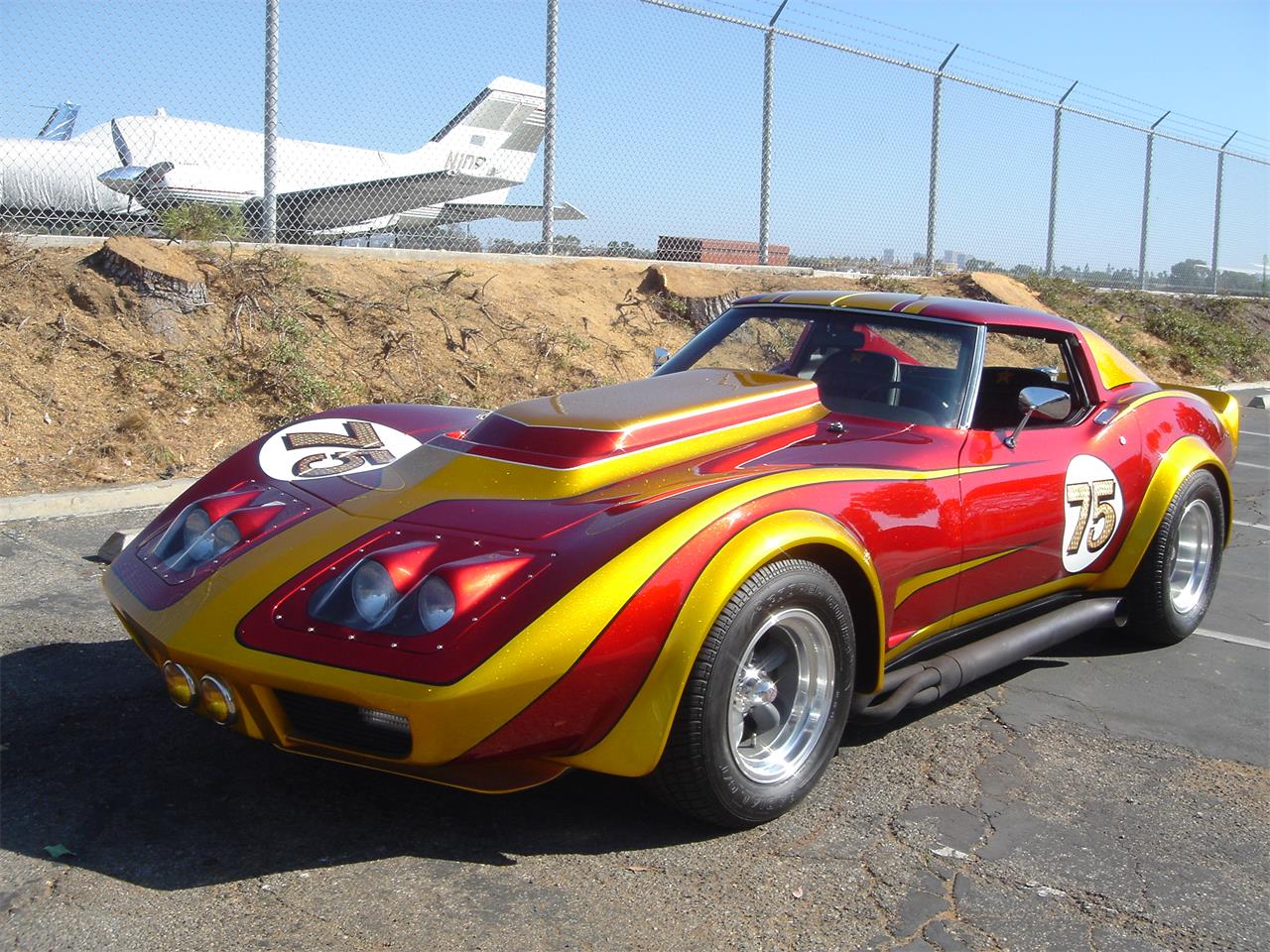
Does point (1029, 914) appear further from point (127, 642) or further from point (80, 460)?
point (80, 460)

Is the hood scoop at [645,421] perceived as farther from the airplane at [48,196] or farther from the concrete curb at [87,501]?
the airplane at [48,196]

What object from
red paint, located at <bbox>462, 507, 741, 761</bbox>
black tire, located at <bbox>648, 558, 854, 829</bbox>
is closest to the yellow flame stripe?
black tire, located at <bbox>648, 558, 854, 829</bbox>

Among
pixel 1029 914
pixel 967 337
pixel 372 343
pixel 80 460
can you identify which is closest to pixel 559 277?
pixel 372 343

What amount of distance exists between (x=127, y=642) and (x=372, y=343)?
16.2 feet

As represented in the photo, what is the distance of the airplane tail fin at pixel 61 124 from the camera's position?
9.21 metres

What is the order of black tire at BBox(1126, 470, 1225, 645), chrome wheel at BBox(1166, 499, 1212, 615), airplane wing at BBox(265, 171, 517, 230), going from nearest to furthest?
black tire at BBox(1126, 470, 1225, 645), chrome wheel at BBox(1166, 499, 1212, 615), airplane wing at BBox(265, 171, 517, 230)

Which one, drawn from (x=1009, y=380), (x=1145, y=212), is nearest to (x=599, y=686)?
(x=1009, y=380)

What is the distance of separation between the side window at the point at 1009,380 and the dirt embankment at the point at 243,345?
4.60 meters

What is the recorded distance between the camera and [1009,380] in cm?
439

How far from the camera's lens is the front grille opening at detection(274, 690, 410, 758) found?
250 cm

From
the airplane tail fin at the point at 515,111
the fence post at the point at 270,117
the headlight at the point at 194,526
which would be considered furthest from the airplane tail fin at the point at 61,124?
the headlight at the point at 194,526

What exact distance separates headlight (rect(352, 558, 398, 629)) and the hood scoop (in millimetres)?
653

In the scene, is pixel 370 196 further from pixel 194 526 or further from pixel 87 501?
pixel 194 526

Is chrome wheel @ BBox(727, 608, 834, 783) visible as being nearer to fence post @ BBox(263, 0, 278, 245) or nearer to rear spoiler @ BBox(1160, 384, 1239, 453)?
rear spoiler @ BBox(1160, 384, 1239, 453)
